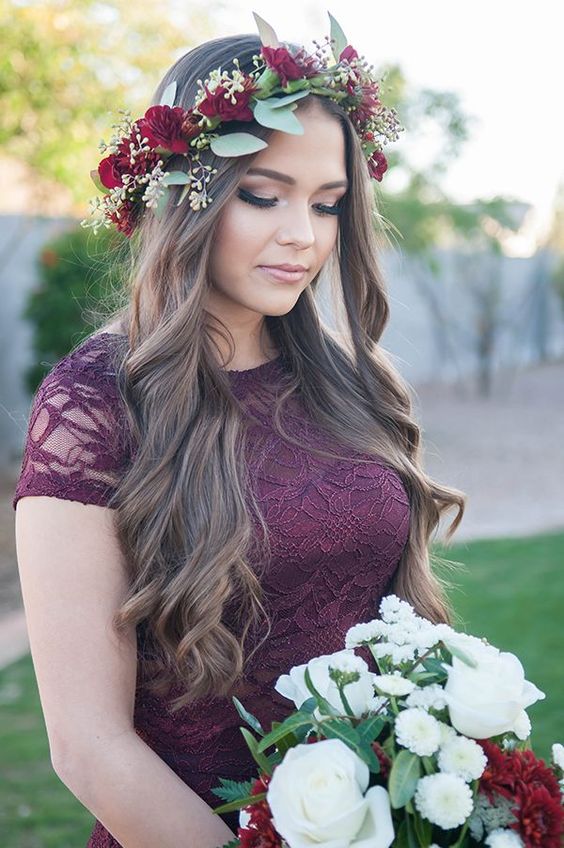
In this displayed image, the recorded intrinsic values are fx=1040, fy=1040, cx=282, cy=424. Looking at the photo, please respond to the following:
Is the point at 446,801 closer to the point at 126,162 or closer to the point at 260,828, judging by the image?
the point at 260,828

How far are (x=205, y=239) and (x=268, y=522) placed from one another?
58 cm

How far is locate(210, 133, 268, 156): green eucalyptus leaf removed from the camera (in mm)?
2062

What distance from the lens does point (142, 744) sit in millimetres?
1873

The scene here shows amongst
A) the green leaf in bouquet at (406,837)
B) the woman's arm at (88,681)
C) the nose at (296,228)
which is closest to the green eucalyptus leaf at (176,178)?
the nose at (296,228)

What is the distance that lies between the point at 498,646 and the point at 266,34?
4402 mm

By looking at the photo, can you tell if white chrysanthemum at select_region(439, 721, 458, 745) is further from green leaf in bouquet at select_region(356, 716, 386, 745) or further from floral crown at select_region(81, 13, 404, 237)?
floral crown at select_region(81, 13, 404, 237)

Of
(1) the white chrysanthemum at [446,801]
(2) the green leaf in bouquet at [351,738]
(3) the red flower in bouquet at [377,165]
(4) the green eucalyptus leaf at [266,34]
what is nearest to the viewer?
(1) the white chrysanthemum at [446,801]

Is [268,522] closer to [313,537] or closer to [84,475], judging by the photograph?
[313,537]

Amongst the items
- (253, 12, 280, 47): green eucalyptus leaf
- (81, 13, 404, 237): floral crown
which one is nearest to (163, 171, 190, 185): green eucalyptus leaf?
(81, 13, 404, 237): floral crown

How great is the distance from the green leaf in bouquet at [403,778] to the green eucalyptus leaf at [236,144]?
1188 mm

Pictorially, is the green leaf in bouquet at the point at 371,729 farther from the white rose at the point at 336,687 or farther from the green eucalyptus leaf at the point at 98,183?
the green eucalyptus leaf at the point at 98,183

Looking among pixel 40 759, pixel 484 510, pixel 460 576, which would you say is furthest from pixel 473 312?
pixel 40 759

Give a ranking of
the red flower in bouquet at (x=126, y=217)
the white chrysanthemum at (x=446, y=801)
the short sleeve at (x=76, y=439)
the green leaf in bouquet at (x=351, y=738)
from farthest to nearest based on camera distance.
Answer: the red flower in bouquet at (x=126, y=217)
the short sleeve at (x=76, y=439)
the green leaf in bouquet at (x=351, y=738)
the white chrysanthemum at (x=446, y=801)

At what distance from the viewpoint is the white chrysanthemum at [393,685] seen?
1540 mm
